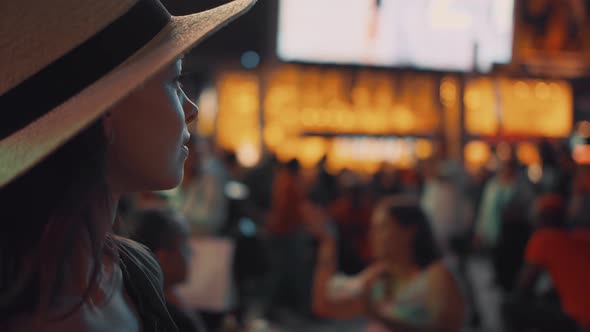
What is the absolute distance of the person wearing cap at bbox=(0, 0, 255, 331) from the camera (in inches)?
33.4

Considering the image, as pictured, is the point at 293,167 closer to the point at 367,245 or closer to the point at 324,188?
the point at 367,245

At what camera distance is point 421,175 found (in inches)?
326

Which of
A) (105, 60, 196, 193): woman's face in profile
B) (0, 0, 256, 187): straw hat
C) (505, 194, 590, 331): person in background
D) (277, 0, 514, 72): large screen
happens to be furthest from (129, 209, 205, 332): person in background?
(277, 0, 514, 72): large screen

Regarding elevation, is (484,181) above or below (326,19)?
below

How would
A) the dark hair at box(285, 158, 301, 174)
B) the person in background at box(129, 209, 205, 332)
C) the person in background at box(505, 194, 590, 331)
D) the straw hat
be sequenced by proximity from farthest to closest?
1. the dark hair at box(285, 158, 301, 174)
2. the person in background at box(505, 194, 590, 331)
3. the person in background at box(129, 209, 205, 332)
4. the straw hat

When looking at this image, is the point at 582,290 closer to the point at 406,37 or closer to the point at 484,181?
the point at 484,181

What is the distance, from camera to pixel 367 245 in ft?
21.1

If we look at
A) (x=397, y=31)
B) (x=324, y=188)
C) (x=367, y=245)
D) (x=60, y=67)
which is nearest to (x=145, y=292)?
(x=60, y=67)

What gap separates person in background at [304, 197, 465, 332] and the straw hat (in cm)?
187

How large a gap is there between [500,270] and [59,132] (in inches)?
230

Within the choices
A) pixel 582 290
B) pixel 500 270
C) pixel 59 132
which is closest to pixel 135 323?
pixel 59 132

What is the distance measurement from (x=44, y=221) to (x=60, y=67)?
7.9 inches

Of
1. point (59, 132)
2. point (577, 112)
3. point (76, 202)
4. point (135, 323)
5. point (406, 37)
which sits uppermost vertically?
point (59, 132)

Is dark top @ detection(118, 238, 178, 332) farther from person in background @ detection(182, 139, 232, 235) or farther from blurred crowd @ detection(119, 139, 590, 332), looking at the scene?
person in background @ detection(182, 139, 232, 235)
